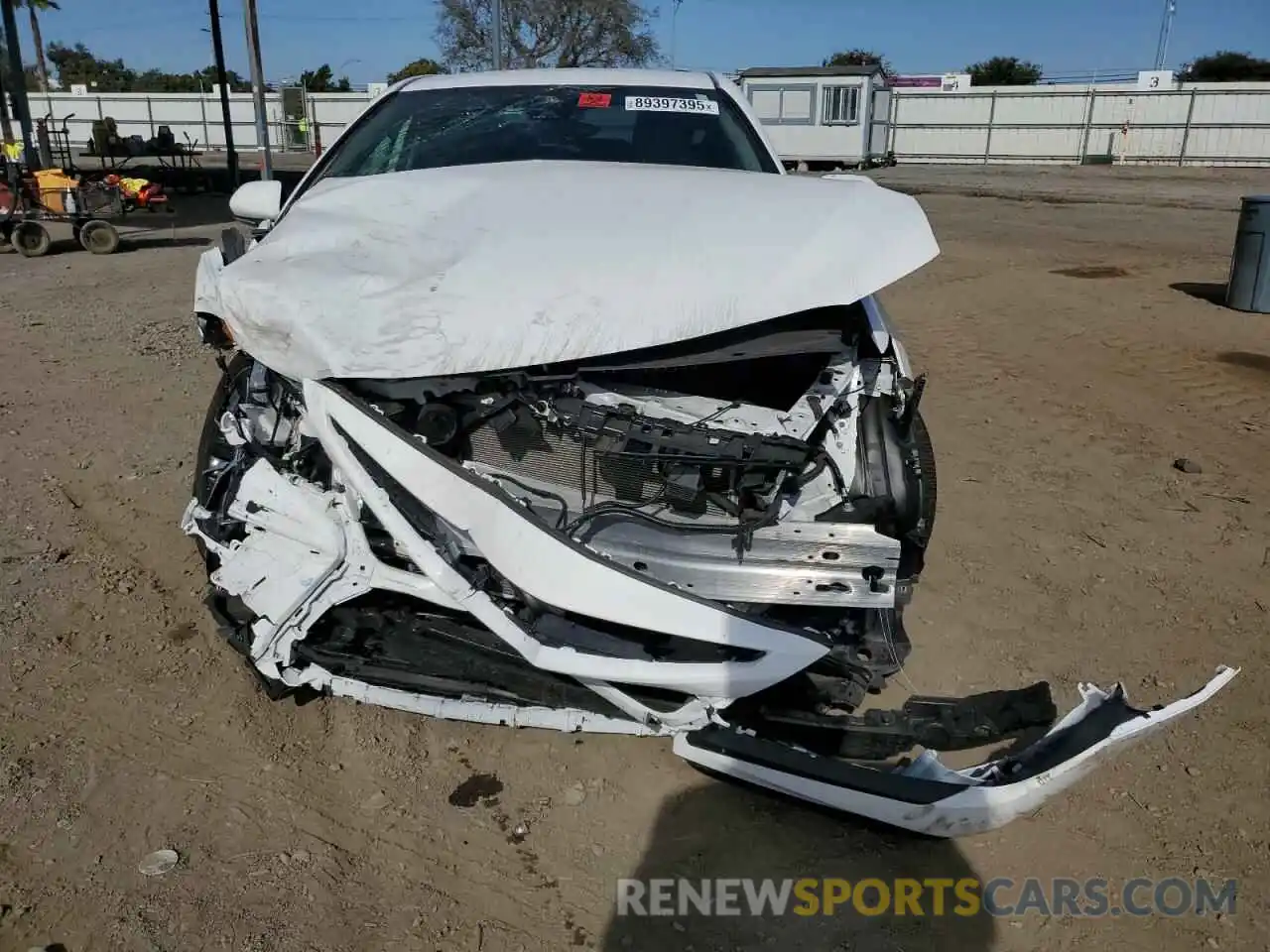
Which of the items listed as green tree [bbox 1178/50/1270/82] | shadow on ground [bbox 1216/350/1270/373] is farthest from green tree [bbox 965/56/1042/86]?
shadow on ground [bbox 1216/350/1270/373]

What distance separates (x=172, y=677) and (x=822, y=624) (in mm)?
2138

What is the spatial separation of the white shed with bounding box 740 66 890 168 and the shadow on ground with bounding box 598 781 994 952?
2527 cm

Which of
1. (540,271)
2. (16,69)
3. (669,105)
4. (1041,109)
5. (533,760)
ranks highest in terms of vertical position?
(16,69)

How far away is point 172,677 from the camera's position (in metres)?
3.11

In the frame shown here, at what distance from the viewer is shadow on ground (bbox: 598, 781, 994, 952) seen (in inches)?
86.8

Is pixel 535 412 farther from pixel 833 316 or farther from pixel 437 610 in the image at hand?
pixel 833 316

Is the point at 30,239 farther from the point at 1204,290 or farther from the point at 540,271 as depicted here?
the point at 1204,290

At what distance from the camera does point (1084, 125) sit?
28.9 meters

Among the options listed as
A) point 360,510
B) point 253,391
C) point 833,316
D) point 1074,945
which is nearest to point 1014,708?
point 1074,945

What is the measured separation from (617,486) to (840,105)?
26.5 meters

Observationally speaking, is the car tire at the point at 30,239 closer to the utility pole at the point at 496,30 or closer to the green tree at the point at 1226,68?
the utility pole at the point at 496,30

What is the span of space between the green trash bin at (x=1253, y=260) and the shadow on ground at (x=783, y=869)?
818 cm

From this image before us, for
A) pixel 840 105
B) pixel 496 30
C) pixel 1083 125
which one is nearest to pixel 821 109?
pixel 840 105

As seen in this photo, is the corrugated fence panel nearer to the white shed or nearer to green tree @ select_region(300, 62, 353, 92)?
the white shed
